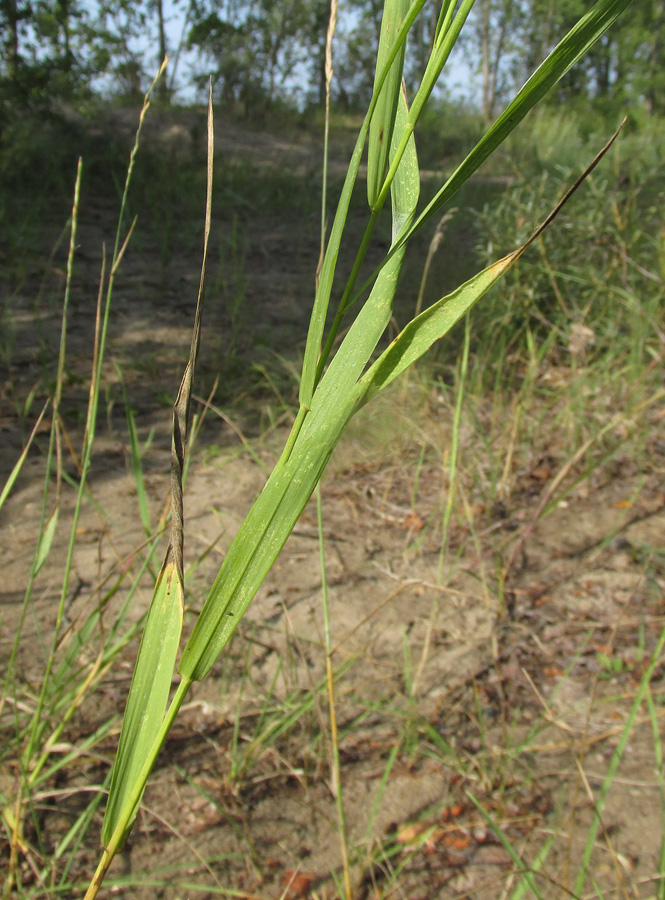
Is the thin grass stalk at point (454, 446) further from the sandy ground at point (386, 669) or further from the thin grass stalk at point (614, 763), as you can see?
the thin grass stalk at point (614, 763)

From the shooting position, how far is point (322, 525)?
63.3 inches

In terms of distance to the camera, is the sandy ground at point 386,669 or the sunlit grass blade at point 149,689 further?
the sandy ground at point 386,669

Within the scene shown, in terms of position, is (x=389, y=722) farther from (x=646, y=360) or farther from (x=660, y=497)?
(x=646, y=360)

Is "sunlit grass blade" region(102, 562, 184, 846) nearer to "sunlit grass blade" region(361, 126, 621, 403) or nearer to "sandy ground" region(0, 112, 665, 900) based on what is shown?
"sunlit grass blade" region(361, 126, 621, 403)

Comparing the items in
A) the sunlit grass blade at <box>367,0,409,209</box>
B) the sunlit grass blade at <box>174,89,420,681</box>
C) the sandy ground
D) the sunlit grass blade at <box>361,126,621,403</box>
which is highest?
the sunlit grass blade at <box>367,0,409,209</box>

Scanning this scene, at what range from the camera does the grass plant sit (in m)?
0.39

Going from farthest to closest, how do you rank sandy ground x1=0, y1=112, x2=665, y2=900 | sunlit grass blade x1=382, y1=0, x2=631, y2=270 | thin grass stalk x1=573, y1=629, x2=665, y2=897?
sandy ground x1=0, y1=112, x2=665, y2=900 < thin grass stalk x1=573, y1=629, x2=665, y2=897 < sunlit grass blade x1=382, y1=0, x2=631, y2=270

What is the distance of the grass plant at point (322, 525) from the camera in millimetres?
385

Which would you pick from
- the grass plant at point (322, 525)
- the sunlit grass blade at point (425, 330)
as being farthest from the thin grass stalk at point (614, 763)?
the sunlit grass blade at point (425, 330)

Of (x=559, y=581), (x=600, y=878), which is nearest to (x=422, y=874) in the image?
(x=600, y=878)

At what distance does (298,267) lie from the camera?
4918 mm

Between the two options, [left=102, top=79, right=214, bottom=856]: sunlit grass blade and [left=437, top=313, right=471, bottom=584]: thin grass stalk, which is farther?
[left=437, top=313, right=471, bottom=584]: thin grass stalk

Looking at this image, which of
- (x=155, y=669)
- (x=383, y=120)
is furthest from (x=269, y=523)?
(x=383, y=120)

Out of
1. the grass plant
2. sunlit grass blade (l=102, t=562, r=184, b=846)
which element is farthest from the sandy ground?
sunlit grass blade (l=102, t=562, r=184, b=846)
